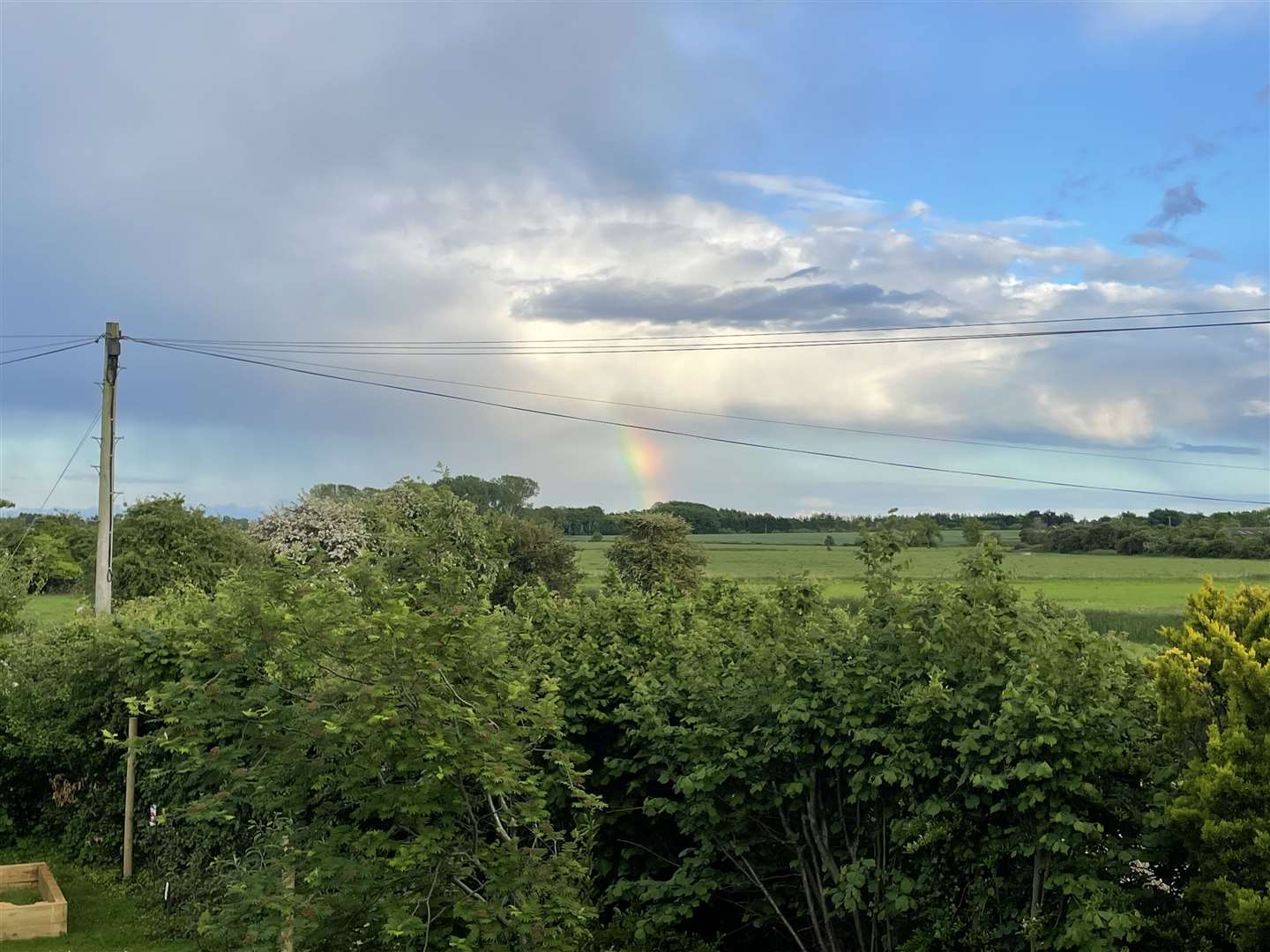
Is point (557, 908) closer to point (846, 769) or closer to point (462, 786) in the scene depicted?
point (462, 786)

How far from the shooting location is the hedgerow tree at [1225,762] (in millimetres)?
4461

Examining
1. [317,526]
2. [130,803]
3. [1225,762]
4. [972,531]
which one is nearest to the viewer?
[1225,762]

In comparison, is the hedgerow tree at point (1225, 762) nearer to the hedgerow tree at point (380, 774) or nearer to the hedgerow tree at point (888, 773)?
the hedgerow tree at point (888, 773)

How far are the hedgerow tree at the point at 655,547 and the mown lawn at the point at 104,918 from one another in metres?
42.7

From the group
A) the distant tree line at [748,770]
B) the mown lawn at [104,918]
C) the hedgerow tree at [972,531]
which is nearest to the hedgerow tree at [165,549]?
the mown lawn at [104,918]

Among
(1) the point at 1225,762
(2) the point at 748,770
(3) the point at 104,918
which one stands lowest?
(3) the point at 104,918

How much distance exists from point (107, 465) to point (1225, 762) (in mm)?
17265

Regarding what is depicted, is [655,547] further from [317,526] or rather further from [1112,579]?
[1112,579]

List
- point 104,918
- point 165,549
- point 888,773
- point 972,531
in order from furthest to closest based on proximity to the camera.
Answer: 1. point 165,549
2. point 104,918
3. point 972,531
4. point 888,773

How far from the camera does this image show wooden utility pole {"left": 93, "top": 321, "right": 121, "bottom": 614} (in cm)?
1717

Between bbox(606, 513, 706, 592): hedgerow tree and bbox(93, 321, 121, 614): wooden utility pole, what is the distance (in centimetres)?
3793

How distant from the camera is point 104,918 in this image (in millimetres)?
10484

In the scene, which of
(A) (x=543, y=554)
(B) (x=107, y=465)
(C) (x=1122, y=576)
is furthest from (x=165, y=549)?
(C) (x=1122, y=576)

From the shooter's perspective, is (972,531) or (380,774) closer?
(380,774)
